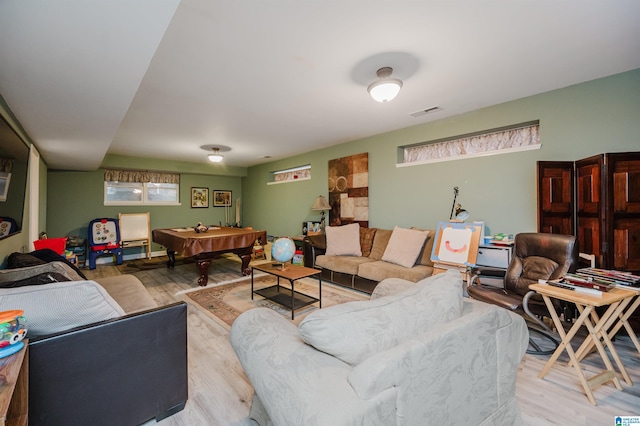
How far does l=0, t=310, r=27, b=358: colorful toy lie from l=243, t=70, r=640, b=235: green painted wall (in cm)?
409

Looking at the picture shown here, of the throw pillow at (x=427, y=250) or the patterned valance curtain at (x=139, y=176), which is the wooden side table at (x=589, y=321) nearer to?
the throw pillow at (x=427, y=250)

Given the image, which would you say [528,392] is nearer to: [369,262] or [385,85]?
[369,262]

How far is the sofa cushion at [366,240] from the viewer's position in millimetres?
4465

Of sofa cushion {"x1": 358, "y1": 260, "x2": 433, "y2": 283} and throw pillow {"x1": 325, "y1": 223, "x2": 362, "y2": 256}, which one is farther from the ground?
throw pillow {"x1": 325, "y1": 223, "x2": 362, "y2": 256}

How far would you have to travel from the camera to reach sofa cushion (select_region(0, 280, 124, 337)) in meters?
1.21

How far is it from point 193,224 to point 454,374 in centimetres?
772

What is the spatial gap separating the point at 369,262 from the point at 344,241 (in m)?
0.67

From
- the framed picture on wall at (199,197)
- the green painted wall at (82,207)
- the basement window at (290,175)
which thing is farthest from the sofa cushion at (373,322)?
the framed picture on wall at (199,197)

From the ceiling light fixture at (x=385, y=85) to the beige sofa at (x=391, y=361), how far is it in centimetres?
191

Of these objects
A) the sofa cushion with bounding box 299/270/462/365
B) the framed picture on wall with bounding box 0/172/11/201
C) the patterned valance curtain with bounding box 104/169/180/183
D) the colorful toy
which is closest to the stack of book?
the sofa cushion with bounding box 299/270/462/365

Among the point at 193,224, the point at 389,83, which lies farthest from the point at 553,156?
the point at 193,224

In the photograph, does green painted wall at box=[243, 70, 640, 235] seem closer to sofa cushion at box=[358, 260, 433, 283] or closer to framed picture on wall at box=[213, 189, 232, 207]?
sofa cushion at box=[358, 260, 433, 283]

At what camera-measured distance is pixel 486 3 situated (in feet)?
5.65

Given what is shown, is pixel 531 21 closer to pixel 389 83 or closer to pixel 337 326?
pixel 389 83
